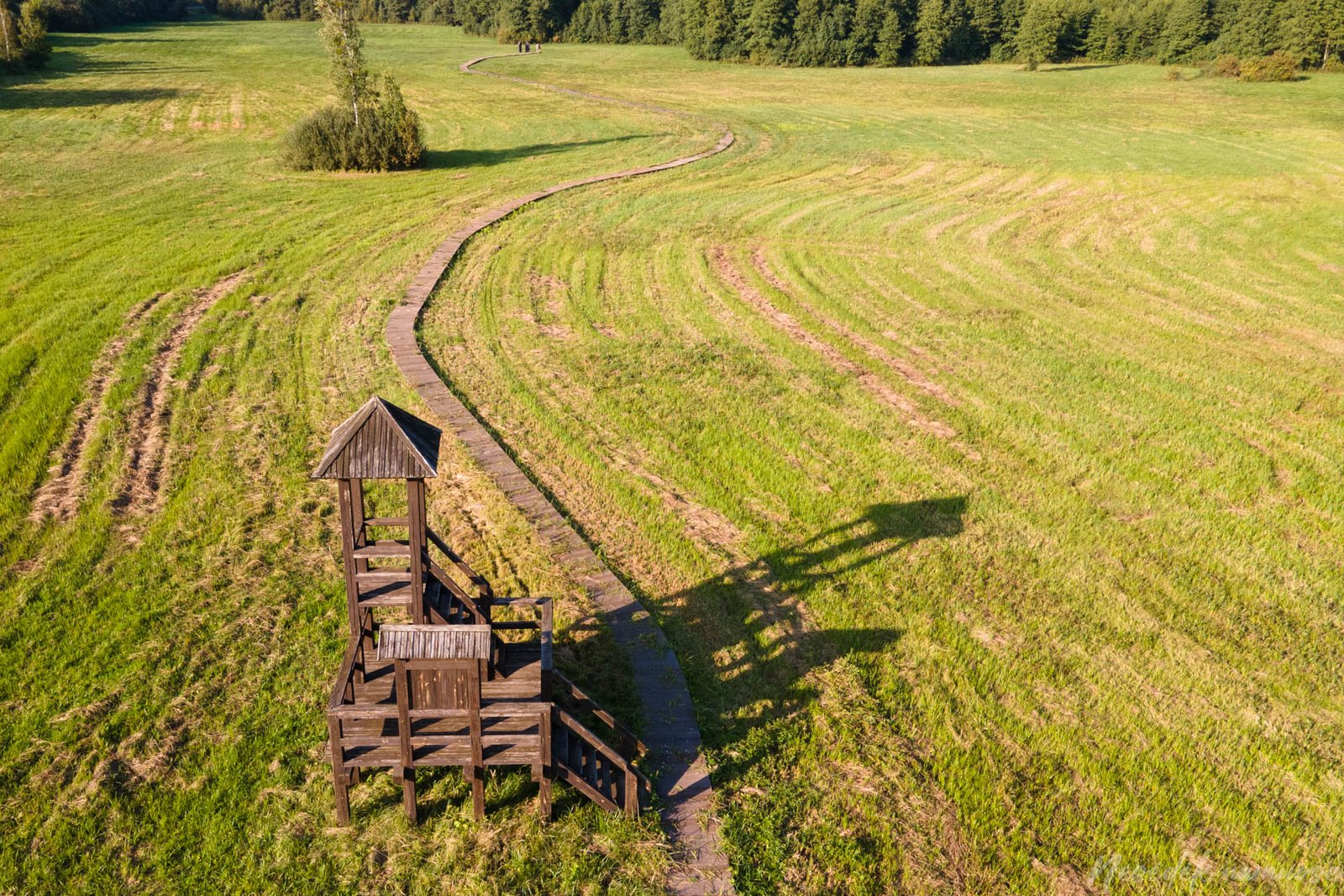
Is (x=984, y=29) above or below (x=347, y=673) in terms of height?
above

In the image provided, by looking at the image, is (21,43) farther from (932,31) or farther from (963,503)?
(932,31)

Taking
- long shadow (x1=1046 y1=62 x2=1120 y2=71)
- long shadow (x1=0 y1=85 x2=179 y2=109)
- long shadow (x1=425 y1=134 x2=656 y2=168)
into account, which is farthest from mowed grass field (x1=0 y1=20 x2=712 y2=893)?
long shadow (x1=1046 y1=62 x2=1120 y2=71)

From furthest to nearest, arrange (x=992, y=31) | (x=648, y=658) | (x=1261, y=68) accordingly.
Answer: (x=992, y=31), (x=1261, y=68), (x=648, y=658)

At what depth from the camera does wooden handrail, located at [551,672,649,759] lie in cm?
616

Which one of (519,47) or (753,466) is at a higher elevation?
(519,47)

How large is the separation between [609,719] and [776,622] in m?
2.40

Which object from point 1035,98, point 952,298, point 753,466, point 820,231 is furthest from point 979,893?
point 1035,98

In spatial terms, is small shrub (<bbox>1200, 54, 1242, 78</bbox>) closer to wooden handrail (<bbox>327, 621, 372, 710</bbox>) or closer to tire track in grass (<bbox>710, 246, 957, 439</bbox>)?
tire track in grass (<bbox>710, 246, 957, 439</bbox>)

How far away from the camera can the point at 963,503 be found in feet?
Answer: 32.7

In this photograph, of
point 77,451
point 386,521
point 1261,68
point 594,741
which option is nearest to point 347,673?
point 386,521

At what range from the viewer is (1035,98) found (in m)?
48.8

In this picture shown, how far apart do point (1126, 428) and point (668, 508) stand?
666 centimetres

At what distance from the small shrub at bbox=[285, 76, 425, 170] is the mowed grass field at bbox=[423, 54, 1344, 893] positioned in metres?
7.35

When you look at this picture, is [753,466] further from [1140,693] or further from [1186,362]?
[1186,362]
